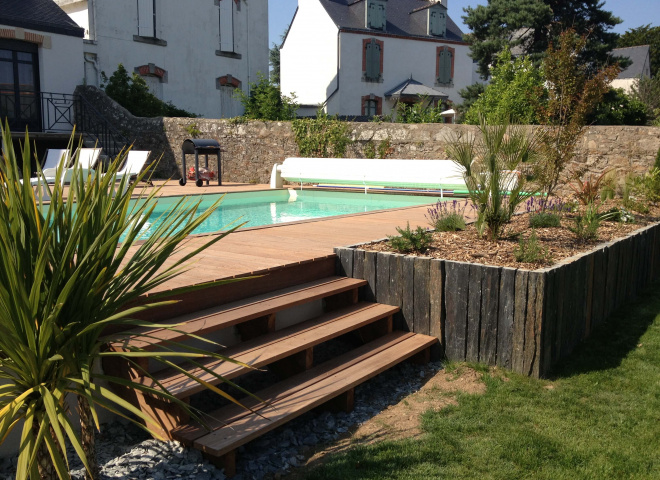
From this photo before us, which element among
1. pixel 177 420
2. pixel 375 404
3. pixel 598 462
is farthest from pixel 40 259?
pixel 598 462

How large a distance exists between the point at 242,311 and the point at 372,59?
90.1 ft

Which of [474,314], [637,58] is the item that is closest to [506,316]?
[474,314]

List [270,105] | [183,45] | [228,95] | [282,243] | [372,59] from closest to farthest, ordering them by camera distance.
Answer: [282,243]
[270,105]
[183,45]
[228,95]
[372,59]

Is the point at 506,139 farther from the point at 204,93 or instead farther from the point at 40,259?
the point at 204,93

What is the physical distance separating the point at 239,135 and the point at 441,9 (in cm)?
2108

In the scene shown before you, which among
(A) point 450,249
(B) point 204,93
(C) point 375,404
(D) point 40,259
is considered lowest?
(C) point 375,404

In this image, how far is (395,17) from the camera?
3123 centimetres

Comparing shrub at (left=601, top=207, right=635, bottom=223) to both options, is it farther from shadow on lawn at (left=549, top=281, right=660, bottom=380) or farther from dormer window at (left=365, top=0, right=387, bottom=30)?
dormer window at (left=365, top=0, right=387, bottom=30)

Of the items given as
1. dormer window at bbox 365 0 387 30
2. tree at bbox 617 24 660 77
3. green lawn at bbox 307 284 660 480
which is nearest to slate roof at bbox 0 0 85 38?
green lawn at bbox 307 284 660 480

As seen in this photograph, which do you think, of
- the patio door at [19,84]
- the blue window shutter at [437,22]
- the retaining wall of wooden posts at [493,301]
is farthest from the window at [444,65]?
the retaining wall of wooden posts at [493,301]

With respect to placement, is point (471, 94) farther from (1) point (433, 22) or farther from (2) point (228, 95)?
(2) point (228, 95)

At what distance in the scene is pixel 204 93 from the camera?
20.0m

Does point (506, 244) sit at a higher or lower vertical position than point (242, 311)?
higher

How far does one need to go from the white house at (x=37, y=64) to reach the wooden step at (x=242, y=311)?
40.7ft
